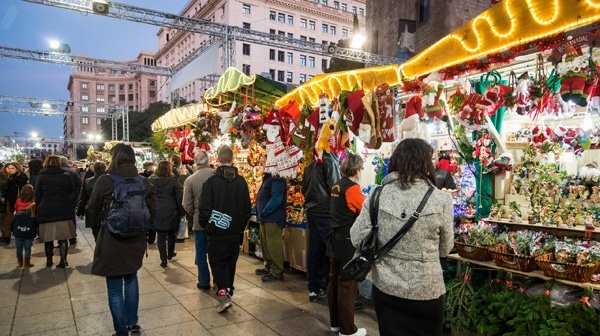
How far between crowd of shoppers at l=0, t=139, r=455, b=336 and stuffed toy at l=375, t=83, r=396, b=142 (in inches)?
30.7

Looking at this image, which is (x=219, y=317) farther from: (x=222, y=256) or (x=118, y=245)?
(x=118, y=245)

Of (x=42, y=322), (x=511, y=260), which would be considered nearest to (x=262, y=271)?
(x=42, y=322)

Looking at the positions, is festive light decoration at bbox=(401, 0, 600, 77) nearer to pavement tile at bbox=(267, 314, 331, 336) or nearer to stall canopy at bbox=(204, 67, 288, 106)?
pavement tile at bbox=(267, 314, 331, 336)

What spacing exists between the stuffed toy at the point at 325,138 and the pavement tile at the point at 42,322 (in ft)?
10.8

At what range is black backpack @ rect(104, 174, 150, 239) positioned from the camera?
3514mm

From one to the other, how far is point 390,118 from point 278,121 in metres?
2.05

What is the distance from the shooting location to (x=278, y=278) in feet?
19.3

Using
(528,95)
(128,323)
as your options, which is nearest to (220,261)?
(128,323)

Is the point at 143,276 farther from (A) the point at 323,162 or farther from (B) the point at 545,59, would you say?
(B) the point at 545,59

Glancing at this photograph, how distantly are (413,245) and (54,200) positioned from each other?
594 centimetres

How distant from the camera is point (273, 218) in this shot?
18.7 feet

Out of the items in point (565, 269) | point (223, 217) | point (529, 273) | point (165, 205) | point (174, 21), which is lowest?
point (529, 273)

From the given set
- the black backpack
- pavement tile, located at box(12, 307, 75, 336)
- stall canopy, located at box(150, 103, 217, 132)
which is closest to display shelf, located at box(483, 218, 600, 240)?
the black backpack

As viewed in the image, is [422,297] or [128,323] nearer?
[422,297]
